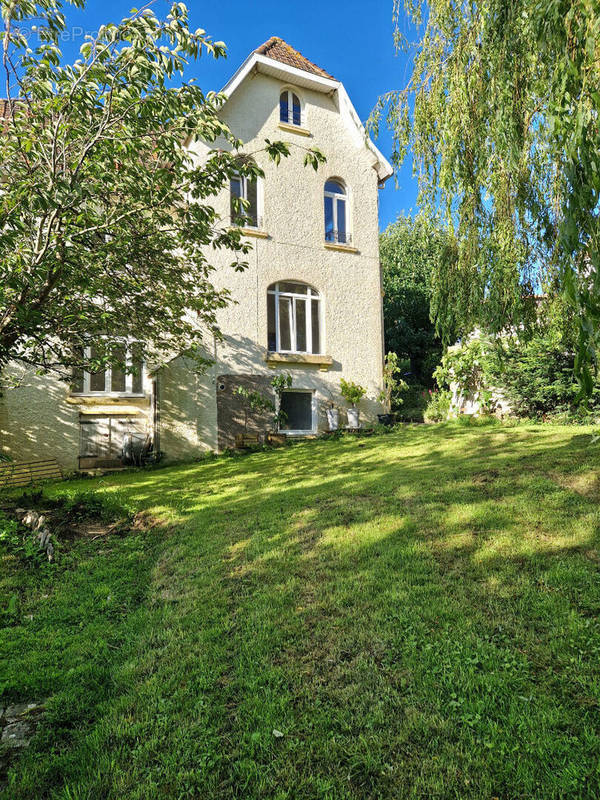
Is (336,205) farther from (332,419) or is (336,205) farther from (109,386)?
(109,386)

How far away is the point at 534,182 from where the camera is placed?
467 centimetres

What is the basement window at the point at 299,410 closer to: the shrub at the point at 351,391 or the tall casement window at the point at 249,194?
the shrub at the point at 351,391

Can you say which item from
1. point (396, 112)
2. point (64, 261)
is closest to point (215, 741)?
point (64, 261)

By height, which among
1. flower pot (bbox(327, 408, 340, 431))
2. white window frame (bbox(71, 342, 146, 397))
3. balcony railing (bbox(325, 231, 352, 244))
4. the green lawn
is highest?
balcony railing (bbox(325, 231, 352, 244))

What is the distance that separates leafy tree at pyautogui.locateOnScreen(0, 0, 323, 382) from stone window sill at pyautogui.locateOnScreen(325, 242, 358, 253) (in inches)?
312

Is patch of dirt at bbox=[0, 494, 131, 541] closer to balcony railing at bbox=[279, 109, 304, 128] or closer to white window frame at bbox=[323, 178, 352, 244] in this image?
white window frame at bbox=[323, 178, 352, 244]

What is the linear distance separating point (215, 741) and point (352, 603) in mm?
1426

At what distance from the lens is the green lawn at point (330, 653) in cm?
199

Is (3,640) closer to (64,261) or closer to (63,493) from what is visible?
(64,261)

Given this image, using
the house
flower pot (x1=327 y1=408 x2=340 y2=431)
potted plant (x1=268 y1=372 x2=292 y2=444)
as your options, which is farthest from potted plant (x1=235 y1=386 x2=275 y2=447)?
flower pot (x1=327 y1=408 x2=340 y2=431)

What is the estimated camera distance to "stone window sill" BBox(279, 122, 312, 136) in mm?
13266

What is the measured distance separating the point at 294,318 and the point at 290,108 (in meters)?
6.63

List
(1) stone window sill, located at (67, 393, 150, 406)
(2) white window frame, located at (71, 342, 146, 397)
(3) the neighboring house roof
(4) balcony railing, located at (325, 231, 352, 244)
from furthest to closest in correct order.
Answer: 1. (4) balcony railing, located at (325, 231, 352, 244)
2. (3) the neighboring house roof
3. (2) white window frame, located at (71, 342, 146, 397)
4. (1) stone window sill, located at (67, 393, 150, 406)

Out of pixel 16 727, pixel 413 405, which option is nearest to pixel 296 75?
pixel 413 405
